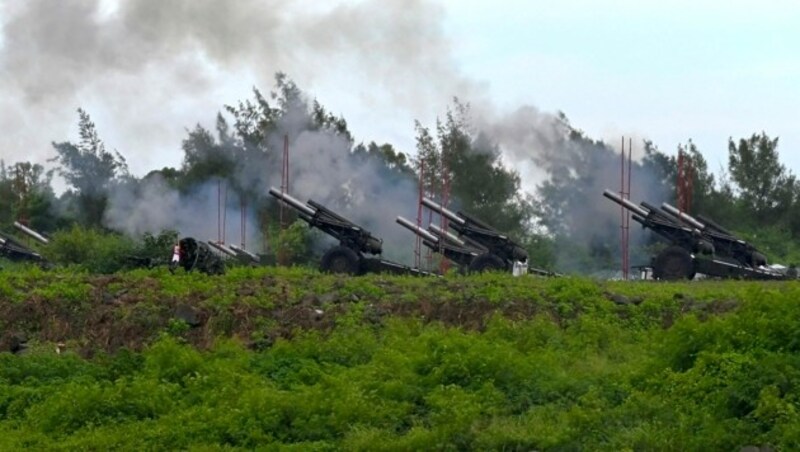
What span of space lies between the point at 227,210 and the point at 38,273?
106 feet

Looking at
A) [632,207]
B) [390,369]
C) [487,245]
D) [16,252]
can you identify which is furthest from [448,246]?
[390,369]

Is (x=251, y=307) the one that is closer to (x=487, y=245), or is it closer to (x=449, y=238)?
(x=487, y=245)

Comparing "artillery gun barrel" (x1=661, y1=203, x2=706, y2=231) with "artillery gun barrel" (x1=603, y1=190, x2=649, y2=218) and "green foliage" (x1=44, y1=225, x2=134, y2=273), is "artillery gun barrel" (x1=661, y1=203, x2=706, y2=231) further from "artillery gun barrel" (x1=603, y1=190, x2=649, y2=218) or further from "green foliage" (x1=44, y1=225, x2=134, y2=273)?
"green foliage" (x1=44, y1=225, x2=134, y2=273)

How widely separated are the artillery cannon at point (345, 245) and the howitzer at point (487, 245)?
292 centimetres

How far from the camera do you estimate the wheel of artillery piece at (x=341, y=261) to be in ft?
134

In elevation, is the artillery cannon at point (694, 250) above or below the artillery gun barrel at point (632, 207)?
below

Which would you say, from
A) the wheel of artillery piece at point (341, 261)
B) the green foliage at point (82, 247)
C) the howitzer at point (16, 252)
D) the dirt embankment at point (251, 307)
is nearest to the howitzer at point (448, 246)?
the wheel of artillery piece at point (341, 261)

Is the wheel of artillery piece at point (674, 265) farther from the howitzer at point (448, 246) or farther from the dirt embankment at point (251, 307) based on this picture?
the dirt embankment at point (251, 307)

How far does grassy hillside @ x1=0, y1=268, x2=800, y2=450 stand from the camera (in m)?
16.4

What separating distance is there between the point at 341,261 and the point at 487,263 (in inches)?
181

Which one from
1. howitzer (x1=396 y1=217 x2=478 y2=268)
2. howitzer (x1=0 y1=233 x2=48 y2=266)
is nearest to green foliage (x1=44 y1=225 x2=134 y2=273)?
howitzer (x1=0 y1=233 x2=48 y2=266)

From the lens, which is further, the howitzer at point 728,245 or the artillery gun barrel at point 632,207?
the artillery gun barrel at point 632,207

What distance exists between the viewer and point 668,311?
26.4 meters

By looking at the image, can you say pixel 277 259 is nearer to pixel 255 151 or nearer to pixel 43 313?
pixel 255 151
